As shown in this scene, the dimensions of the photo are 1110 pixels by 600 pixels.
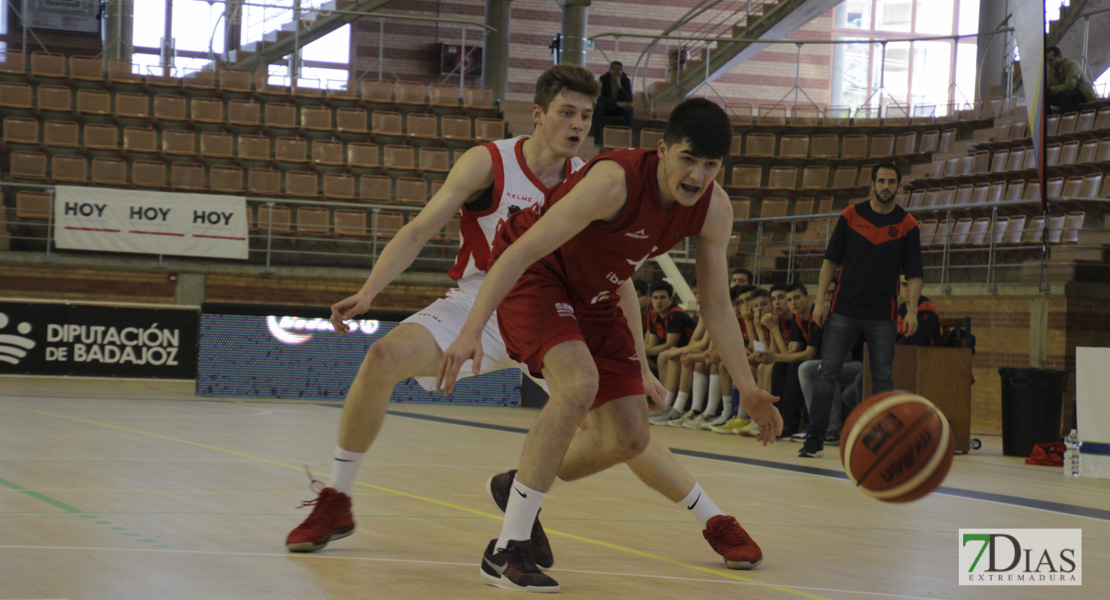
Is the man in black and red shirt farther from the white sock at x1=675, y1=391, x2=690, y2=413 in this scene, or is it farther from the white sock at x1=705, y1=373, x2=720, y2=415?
the white sock at x1=675, y1=391, x2=690, y2=413

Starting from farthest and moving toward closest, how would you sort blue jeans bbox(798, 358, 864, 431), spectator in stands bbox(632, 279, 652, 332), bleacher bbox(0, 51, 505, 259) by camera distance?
bleacher bbox(0, 51, 505, 259)
spectator in stands bbox(632, 279, 652, 332)
blue jeans bbox(798, 358, 864, 431)

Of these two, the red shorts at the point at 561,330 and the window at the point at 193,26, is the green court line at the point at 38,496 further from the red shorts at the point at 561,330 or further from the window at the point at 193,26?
the window at the point at 193,26

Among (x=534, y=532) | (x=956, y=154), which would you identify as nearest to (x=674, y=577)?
(x=534, y=532)

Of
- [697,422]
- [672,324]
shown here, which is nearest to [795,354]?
[697,422]

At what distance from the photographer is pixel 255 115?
18.4 meters

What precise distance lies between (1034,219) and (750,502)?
902 centimetres

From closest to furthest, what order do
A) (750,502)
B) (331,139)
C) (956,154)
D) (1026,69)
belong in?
(750,502) → (1026,69) → (956,154) → (331,139)

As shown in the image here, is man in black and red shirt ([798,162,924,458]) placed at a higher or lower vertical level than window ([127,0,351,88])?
lower

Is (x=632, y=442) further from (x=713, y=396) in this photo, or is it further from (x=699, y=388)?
(x=699, y=388)

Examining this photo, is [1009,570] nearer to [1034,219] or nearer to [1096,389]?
[1096,389]

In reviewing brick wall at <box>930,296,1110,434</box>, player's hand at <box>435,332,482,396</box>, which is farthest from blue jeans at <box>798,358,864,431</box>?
player's hand at <box>435,332,482,396</box>

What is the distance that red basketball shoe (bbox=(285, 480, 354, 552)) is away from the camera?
11.5 ft

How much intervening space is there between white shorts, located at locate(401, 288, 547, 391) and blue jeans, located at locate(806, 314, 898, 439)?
417 cm

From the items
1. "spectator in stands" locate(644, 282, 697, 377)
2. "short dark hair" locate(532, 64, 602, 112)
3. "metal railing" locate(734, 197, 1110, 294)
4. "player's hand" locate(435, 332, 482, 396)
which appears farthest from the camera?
"metal railing" locate(734, 197, 1110, 294)
